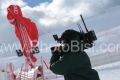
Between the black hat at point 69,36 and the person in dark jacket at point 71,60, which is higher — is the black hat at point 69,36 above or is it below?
above

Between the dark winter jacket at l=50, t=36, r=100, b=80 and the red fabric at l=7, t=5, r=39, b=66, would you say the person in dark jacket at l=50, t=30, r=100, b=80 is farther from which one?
the red fabric at l=7, t=5, r=39, b=66

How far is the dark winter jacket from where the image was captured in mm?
2428

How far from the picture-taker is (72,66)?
2.45 meters

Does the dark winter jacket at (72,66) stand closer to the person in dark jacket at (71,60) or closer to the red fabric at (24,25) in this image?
the person in dark jacket at (71,60)

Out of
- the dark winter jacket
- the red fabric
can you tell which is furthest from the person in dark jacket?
the red fabric

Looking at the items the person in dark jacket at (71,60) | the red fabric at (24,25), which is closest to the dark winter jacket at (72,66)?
the person in dark jacket at (71,60)

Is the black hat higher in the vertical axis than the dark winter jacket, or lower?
higher

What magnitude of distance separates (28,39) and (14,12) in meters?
1.35

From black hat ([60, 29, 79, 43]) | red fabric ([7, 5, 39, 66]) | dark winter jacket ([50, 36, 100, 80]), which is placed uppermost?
red fabric ([7, 5, 39, 66])

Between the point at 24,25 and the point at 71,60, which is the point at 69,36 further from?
the point at 24,25

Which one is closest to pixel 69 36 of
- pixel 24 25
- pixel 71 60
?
pixel 71 60

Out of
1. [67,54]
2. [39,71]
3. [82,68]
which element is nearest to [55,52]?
[67,54]

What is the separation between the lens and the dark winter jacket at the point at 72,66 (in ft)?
7.97

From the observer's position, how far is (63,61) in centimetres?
242
